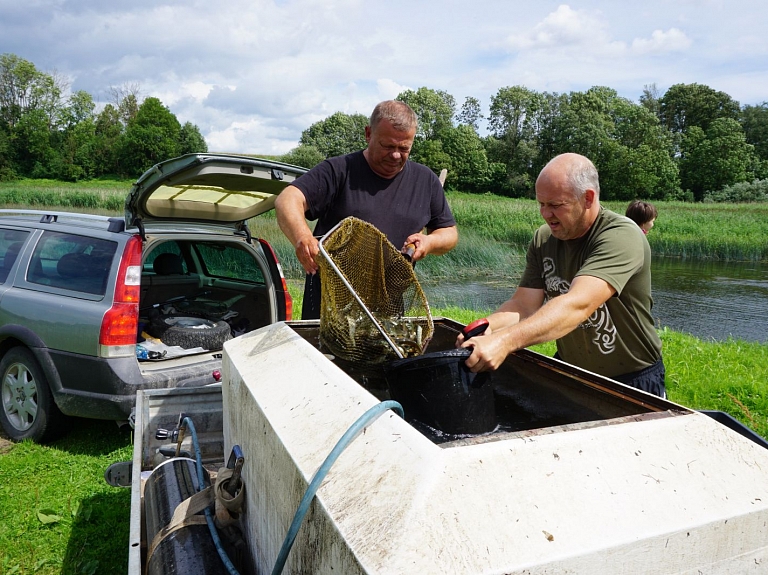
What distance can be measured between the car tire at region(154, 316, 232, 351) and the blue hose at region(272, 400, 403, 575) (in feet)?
11.6

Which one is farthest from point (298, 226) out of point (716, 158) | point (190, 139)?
point (190, 139)

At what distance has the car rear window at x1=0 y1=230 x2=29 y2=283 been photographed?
489 cm

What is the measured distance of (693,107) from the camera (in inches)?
2943

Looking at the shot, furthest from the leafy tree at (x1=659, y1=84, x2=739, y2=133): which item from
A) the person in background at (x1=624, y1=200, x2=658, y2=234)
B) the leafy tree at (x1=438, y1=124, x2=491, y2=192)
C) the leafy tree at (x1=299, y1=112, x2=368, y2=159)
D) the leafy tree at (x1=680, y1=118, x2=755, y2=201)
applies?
the person in background at (x1=624, y1=200, x2=658, y2=234)

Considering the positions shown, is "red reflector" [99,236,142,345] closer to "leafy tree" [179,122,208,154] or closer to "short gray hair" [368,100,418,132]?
"short gray hair" [368,100,418,132]

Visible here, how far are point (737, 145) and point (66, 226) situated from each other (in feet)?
234

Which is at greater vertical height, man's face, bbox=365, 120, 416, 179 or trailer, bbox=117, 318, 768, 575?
man's face, bbox=365, 120, 416, 179

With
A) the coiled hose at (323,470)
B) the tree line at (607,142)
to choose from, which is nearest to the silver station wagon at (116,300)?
the coiled hose at (323,470)

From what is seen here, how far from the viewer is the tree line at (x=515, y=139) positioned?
6397 cm

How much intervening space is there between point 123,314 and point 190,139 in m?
82.4

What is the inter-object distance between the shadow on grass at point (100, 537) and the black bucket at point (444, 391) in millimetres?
2115

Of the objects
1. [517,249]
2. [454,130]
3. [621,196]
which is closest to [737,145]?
[621,196]

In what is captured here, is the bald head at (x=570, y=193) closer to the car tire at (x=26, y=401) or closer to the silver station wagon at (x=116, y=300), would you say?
the silver station wagon at (x=116, y=300)

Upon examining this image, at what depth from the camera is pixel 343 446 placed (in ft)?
4.85
